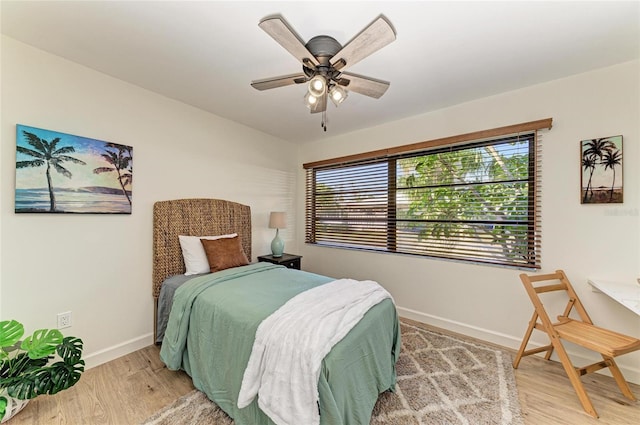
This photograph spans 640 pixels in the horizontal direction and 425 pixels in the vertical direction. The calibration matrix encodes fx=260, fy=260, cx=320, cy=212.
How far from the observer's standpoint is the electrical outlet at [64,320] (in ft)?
6.53

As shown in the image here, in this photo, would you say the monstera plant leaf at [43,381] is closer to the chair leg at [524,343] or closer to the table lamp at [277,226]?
the table lamp at [277,226]

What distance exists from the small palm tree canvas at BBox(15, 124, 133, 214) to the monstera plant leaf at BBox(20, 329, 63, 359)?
86 cm

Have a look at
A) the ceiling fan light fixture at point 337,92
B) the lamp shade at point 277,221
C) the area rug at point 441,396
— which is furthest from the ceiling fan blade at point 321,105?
the area rug at point 441,396

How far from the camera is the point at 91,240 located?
7.02 ft

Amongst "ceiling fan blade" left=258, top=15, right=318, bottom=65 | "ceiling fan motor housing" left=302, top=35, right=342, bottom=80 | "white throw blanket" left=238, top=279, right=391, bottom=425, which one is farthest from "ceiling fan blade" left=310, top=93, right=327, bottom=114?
"white throw blanket" left=238, top=279, right=391, bottom=425

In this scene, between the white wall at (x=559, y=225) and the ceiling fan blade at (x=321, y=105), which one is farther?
the white wall at (x=559, y=225)

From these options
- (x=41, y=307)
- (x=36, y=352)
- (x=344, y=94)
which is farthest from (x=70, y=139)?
(x=344, y=94)

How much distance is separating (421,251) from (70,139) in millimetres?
3415

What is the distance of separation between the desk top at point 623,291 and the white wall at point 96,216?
11.5ft

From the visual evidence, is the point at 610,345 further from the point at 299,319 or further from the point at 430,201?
the point at 299,319

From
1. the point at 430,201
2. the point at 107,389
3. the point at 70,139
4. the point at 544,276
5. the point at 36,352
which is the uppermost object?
the point at 70,139

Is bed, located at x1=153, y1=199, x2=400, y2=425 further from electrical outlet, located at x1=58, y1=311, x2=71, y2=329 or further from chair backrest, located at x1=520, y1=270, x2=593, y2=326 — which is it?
chair backrest, located at x1=520, y1=270, x2=593, y2=326

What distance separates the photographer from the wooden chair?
163 centimetres

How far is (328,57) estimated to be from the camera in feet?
4.99
